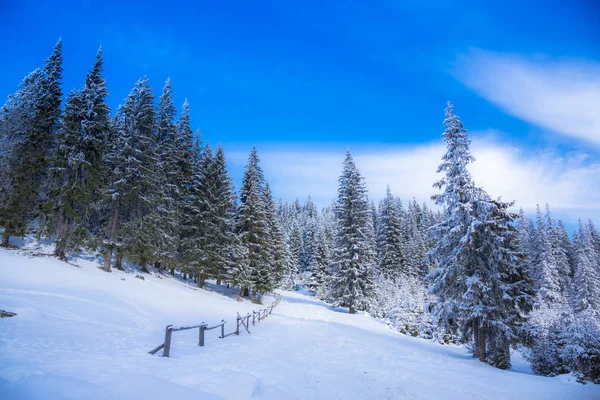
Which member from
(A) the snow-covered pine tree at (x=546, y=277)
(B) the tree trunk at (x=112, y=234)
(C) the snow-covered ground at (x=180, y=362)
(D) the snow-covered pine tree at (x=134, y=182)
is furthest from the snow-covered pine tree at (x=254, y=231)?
(A) the snow-covered pine tree at (x=546, y=277)

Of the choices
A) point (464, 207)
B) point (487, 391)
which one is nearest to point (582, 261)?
point (464, 207)

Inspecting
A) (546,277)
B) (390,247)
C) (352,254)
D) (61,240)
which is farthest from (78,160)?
(546,277)

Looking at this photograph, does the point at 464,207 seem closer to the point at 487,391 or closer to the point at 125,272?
the point at 487,391

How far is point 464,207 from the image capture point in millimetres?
13797

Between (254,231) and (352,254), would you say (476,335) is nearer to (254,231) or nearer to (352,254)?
(352,254)

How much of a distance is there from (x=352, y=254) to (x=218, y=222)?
1476cm

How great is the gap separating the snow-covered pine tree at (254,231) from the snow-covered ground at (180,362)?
13472mm

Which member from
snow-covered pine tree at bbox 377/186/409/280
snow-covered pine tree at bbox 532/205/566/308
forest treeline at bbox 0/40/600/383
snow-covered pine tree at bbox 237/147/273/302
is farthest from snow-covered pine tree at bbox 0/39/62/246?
snow-covered pine tree at bbox 532/205/566/308

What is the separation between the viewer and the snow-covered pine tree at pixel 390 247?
48156 millimetres

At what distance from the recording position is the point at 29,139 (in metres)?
21.9

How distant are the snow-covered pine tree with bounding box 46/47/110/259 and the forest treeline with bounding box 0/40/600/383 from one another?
0.32ft

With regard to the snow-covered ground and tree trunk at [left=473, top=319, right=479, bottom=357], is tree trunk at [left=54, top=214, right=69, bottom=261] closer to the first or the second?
the snow-covered ground

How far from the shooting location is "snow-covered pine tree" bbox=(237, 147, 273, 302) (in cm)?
3034

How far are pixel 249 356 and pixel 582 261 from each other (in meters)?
54.7
